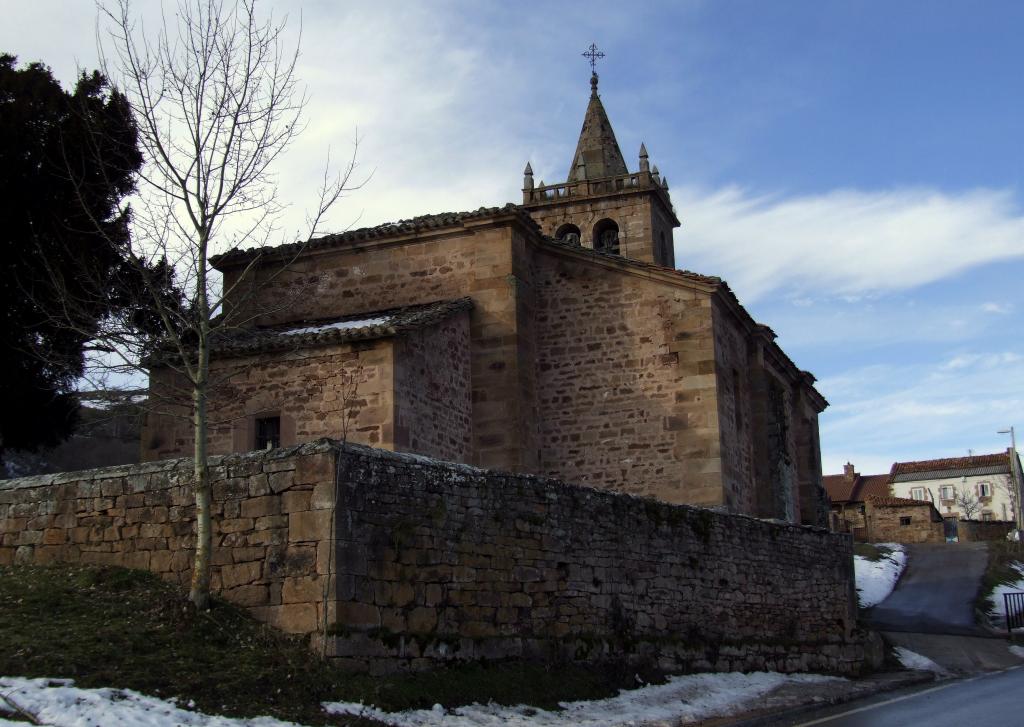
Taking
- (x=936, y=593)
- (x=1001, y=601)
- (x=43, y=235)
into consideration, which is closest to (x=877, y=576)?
(x=936, y=593)

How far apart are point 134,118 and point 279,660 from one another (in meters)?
6.29

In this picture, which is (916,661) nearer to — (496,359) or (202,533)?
(496,359)

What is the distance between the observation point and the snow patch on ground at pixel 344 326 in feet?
58.6

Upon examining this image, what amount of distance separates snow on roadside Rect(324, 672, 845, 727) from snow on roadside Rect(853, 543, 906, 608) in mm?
14949

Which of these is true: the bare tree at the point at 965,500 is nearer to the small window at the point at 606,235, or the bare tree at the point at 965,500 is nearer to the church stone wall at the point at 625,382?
the small window at the point at 606,235

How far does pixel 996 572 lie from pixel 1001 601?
14.4 ft

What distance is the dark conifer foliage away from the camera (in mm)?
17625

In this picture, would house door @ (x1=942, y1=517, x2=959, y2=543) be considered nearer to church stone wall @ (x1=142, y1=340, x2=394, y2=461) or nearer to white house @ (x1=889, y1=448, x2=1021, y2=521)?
white house @ (x1=889, y1=448, x2=1021, y2=521)

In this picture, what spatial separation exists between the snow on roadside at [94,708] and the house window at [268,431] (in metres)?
10.1

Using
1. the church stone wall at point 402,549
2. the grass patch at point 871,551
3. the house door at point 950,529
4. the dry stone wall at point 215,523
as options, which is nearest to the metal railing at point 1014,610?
the grass patch at point 871,551

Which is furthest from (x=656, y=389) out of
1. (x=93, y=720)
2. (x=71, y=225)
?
(x=93, y=720)

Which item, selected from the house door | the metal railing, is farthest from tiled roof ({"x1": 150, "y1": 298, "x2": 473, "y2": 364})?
the house door

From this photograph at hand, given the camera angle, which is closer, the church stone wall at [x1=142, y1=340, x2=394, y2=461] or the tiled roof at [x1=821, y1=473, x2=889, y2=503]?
the church stone wall at [x1=142, y1=340, x2=394, y2=461]

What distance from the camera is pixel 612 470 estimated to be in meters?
20.3
